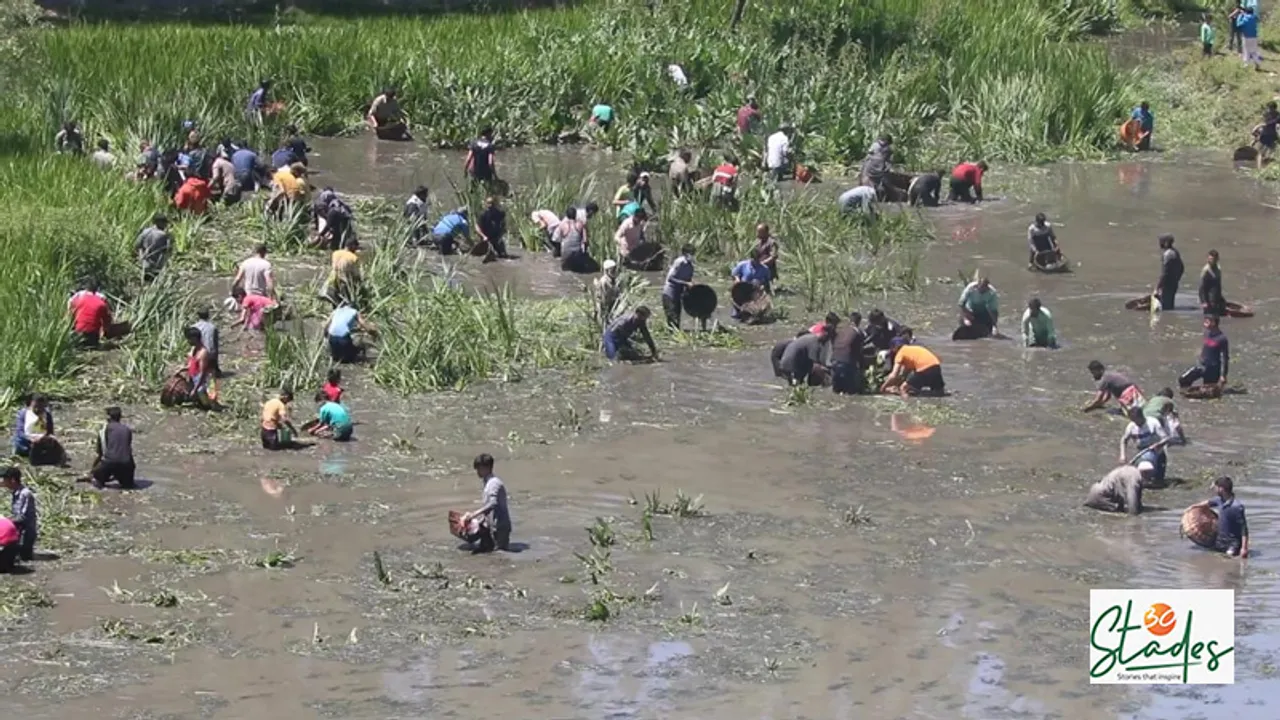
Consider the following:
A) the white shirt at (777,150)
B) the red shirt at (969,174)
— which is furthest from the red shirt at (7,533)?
the red shirt at (969,174)

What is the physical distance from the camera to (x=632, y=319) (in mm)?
25609

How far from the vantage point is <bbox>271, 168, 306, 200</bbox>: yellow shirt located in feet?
100

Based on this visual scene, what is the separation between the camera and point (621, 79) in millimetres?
38781

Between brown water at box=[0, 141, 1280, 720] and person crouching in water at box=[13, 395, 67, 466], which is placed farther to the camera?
person crouching in water at box=[13, 395, 67, 466]

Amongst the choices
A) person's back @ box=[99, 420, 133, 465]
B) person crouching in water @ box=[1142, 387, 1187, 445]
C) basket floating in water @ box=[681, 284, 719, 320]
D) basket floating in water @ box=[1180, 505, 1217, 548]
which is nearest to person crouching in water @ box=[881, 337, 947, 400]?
person crouching in water @ box=[1142, 387, 1187, 445]

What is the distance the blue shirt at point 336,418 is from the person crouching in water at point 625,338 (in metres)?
4.10

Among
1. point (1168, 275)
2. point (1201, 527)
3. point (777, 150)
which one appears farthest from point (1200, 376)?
point (777, 150)

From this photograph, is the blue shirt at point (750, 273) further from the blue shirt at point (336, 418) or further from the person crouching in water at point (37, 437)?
the person crouching in water at point (37, 437)

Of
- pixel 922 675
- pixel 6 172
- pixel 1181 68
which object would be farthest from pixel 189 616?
pixel 1181 68

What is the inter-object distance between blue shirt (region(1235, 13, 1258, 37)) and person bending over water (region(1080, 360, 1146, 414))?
866 inches

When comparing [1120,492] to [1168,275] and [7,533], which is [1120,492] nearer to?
[1168,275]

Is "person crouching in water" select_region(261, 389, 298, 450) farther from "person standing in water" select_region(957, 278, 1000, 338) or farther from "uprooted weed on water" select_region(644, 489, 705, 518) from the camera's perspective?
"person standing in water" select_region(957, 278, 1000, 338)

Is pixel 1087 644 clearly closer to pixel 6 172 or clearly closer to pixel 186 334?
pixel 186 334

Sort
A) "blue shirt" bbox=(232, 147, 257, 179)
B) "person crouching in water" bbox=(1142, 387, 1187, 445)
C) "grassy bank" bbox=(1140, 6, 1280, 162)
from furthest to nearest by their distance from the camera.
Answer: "grassy bank" bbox=(1140, 6, 1280, 162) < "blue shirt" bbox=(232, 147, 257, 179) < "person crouching in water" bbox=(1142, 387, 1187, 445)
